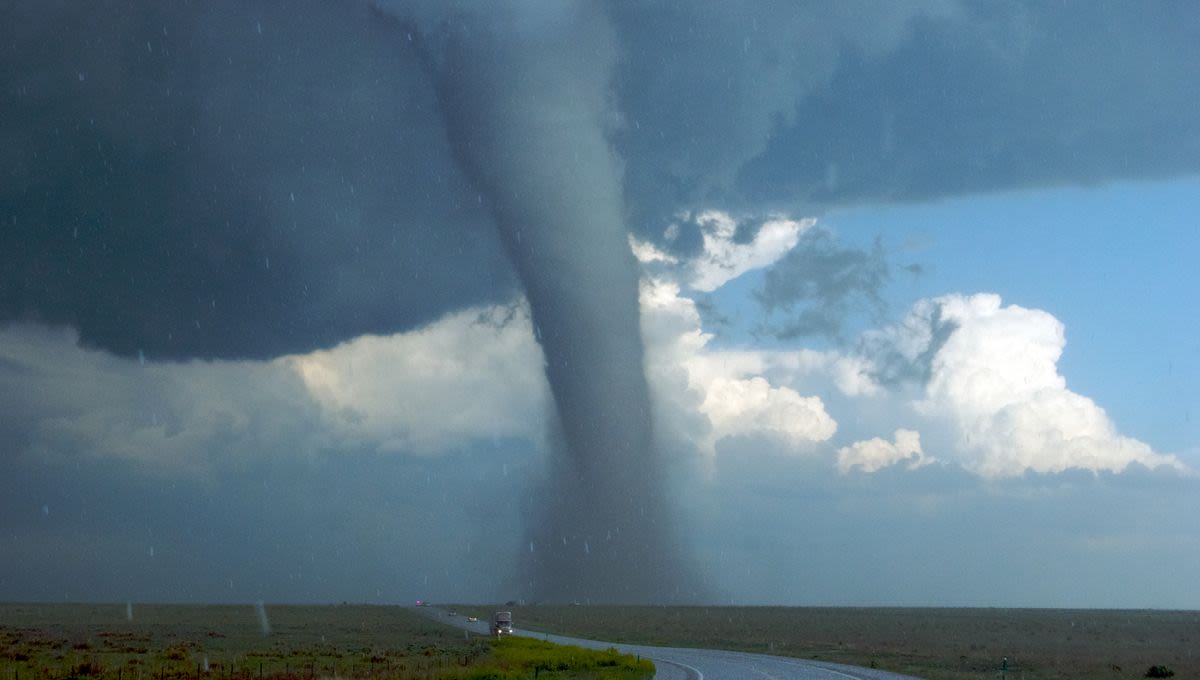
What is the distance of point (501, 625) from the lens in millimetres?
84062

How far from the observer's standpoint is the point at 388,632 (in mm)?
91375

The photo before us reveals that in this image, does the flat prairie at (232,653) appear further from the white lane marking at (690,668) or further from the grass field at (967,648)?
the grass field at (967,648)

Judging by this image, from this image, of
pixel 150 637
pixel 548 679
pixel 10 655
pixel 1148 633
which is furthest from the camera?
pixel 1148 633

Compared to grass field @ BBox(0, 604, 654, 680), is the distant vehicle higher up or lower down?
higher up

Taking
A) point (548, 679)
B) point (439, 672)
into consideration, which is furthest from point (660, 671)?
point (439, 672)

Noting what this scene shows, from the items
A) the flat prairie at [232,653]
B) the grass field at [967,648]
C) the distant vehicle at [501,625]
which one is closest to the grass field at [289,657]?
the flat prairie at [232,653]

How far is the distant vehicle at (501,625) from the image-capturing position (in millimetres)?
82750

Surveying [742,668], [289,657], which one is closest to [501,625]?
[289,657]

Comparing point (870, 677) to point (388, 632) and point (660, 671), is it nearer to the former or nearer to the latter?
point (660, 671)

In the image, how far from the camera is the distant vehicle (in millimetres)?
82750

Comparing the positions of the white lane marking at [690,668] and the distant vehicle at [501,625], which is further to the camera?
the distant vehicle at [501,625]

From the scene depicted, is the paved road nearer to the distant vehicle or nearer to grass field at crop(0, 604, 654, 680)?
grass field at crop(0, 604, 654, 680)

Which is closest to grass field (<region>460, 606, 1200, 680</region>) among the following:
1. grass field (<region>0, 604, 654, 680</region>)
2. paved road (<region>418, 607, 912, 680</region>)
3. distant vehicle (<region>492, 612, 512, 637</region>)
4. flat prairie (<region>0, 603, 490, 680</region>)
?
paved road (<region>418, 607, 912, 680</region>)

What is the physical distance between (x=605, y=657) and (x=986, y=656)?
22199 millimetres
